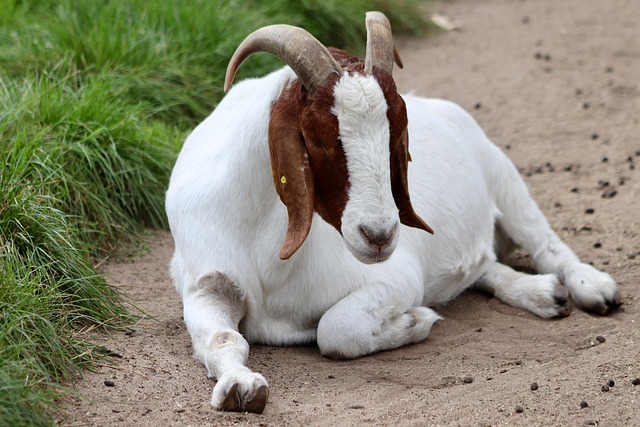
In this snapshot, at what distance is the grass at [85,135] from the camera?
414 centimetres

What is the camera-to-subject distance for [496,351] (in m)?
4.75

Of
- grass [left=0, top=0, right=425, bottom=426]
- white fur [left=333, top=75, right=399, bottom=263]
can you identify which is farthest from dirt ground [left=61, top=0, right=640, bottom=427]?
white fur [left=333, top=75, right=399, bottom=263]

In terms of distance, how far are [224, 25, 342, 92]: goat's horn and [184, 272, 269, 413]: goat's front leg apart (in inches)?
36.6

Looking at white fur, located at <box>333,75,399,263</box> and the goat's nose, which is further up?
white fur, located at <box>333,75,399,263</box>

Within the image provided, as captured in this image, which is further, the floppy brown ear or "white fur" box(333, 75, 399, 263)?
the floppy brown ear

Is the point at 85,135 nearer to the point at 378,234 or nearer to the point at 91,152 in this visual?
the point at 91,152

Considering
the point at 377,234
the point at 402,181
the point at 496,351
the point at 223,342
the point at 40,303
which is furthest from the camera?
the point at 496,351

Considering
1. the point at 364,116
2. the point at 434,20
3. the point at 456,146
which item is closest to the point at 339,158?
the point at 364,116

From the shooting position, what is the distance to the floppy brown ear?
388 centimetres

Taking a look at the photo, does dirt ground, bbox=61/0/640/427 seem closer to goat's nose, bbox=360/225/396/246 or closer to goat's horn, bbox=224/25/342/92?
goat's nose, bbox=360/225/396/246

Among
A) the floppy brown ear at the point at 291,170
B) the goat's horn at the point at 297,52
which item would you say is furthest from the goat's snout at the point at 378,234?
the goat's horn at the point at 297,52

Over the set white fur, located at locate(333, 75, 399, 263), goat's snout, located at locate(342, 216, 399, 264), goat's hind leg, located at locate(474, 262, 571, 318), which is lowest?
goat's hind leg, located at locate(474, 262, 571, 318)

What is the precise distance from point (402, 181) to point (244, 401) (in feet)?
3.45

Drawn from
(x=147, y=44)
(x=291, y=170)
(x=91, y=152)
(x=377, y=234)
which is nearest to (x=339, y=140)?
(x=291, y=170)
